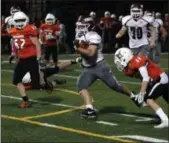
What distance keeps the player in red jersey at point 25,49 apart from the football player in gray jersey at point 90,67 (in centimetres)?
127

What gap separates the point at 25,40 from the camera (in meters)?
10.2

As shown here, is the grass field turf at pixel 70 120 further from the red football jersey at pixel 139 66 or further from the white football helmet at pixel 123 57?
the white football helmet at pixel 123 57

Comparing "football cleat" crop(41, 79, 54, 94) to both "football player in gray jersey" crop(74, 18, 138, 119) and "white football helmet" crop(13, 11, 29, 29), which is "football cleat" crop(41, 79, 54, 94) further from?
"football player in gray jersey" crop(74, 18, 138, 119)

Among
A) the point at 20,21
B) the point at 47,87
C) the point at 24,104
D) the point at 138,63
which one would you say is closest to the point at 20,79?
the point at 24,104

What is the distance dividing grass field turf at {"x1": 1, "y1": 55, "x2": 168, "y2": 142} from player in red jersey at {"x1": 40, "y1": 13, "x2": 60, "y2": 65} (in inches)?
162

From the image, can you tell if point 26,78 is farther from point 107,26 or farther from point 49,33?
point 107,26

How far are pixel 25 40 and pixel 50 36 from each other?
619 cm

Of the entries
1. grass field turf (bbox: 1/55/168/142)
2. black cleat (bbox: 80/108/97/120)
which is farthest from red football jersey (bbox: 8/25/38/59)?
black cleat (bbox: 80/108/97/120)

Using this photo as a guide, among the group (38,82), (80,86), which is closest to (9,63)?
(38,82)

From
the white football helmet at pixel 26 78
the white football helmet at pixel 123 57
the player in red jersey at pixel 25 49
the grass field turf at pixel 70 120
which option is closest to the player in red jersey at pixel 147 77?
the white football helmet at pixel 123 57

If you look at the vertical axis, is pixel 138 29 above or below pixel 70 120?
above

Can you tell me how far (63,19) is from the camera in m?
28.0

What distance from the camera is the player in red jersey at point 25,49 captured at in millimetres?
10180

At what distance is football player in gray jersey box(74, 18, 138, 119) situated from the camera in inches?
355
